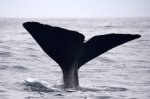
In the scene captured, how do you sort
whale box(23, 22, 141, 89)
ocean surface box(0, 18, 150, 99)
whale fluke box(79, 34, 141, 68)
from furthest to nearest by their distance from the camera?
1. ocean surface box(0, 18, 150, 99)
2. whale fluke box(79, 34, 141, 68)
3. whale box(23, 22, 141, 89)

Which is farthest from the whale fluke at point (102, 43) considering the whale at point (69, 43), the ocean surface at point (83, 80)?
the ocean surface at point (83, 80)

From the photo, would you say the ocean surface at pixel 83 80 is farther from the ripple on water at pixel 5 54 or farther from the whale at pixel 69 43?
the whale at pixel 69 43

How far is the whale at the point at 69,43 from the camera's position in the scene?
5707 mm

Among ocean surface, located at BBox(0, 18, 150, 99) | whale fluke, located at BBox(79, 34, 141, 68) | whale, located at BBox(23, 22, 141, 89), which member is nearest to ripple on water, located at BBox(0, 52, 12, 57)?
ocean surface, located at BBox(0, 18, 150, 99)

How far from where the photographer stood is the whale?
571 centimetres

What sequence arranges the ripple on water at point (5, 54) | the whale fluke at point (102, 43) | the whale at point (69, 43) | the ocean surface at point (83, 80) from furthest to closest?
the ripple on water at point (5, 54) → the ocean surface at point (83, 80) → the whale fluke at point (102, 43) → the whale at point (69, 43)

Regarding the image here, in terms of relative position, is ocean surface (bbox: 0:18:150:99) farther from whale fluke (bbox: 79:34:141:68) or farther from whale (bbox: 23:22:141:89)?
whale fluke (bbox: 79:34:141:68)

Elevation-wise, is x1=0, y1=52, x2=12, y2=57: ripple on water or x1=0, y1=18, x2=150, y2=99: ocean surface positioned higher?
x1=0, y1=52, x2=12, y2=57: ripple on water

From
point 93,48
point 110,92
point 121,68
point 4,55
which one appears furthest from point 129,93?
point 4,55

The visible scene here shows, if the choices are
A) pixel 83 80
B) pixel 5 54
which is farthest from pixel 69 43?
pixel 5 54

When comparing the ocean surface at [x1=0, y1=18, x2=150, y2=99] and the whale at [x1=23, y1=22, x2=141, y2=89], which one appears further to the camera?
the ocean surface at [x1=0, y1=18, x2=150, y2=99]

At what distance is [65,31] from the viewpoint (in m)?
5.71

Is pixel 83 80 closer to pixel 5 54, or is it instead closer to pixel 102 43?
pixel 102 43

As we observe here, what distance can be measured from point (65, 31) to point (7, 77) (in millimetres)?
4078
